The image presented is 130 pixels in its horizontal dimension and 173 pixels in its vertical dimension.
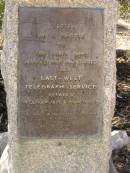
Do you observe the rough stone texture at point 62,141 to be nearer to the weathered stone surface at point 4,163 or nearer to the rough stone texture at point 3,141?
the weathered stone surface at point 4,163

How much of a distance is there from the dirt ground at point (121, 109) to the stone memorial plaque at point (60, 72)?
1.27 meters

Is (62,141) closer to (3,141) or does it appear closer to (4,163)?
(4,163)

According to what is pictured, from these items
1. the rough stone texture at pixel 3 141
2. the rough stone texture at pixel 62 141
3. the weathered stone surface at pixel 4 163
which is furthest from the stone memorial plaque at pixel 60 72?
the rough stone texture at pixel 3 141

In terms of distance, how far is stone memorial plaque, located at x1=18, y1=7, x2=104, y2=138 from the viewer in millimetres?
3850

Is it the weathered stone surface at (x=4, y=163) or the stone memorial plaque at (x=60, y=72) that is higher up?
the stone memorial plaque at (x=60, y=72)

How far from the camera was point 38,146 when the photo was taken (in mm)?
4074

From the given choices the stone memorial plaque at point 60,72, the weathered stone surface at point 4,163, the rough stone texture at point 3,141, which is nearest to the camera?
the stone memorial plaque at point 60,72

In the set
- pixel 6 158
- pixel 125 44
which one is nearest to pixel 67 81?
pixel 6 158

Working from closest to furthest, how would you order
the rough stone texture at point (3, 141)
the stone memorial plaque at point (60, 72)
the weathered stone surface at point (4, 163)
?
the stone memorial plaque at point (60, 72) < the weathered stone surface at point (4, 163) < the rough stone texture at point (3, 141)

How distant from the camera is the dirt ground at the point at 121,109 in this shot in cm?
525

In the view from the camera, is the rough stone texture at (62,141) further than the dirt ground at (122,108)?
No

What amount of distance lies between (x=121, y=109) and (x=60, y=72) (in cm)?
302

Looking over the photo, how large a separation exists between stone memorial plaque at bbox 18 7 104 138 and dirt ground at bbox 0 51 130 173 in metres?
1.27

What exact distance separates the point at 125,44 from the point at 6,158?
6762 millimetres
